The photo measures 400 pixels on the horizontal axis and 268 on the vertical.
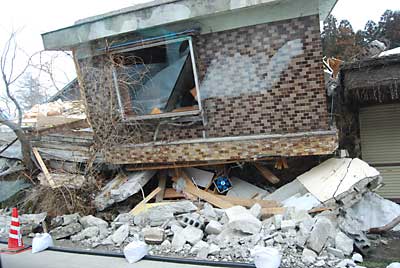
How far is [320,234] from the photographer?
4832 millimetres

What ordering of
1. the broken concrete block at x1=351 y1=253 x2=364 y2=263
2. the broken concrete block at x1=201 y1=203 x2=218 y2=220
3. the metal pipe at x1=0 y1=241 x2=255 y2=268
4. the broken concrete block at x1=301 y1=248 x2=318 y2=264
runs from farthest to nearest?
the broken concrete block at x1=201 y1=203 x2=218 y2=220, the broken concrete block at x1=351 y1=253 x2=364 y2=263, the broken concrete block at x1=301 y1=248 x2=318 y2=264, the metal pipe at x1=0 y1=241 x2=255 y2=268

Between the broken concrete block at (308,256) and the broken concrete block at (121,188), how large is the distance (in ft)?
11.4

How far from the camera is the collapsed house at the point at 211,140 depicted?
217 inches

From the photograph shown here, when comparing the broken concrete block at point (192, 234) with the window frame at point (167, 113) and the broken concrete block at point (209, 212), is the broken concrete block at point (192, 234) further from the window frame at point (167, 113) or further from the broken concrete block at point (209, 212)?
the window frame at point (167, 113)

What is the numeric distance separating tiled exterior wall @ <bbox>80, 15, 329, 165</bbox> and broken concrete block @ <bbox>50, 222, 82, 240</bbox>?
7.65 feet

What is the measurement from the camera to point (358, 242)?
5188 millimetres

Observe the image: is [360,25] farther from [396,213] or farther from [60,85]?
[60,85]

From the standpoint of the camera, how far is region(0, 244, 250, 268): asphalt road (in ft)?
12.5

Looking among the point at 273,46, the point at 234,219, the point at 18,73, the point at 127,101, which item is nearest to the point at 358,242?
the point at 234,219

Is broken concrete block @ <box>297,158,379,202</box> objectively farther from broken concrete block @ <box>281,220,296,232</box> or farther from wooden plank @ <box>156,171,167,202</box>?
wooden plank @ <box>156,171,167,202</box>

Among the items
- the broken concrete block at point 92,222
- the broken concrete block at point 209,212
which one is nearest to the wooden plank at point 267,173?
the broken concrete block at point 209,212

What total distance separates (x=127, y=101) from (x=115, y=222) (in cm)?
237

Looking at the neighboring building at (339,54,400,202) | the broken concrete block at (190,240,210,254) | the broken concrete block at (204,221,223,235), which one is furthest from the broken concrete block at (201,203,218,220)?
the neighboring building at (339,54,400,202)

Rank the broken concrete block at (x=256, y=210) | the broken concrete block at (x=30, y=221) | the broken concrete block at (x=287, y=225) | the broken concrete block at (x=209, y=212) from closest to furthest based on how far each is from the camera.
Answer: the broken concrete block at (x=287, y=225), the broken concrete block at (x=256, y=210), the broken concrete block at (x=209, y=212), the broken concrete block at (x=30, y=221)
